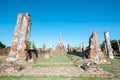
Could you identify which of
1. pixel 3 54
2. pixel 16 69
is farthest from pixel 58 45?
pixel 16 69

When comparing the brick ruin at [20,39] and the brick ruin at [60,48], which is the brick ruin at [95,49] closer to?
the brick ruin at [20,39]

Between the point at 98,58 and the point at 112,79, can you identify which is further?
the point at 98,58

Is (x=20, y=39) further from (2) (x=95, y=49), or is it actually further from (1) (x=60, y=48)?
(1) (x=60, y=48)

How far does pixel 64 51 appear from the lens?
→ 5144 cm

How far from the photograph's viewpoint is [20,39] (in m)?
14.8

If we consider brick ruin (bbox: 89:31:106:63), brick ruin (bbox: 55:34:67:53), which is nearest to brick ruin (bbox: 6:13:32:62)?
brick ruin (bbox: 89:31:106:63)

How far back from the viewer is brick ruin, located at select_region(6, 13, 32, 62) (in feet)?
45.8

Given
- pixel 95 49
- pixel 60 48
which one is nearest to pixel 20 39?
pixel 95 49

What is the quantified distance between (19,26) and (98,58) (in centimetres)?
1081

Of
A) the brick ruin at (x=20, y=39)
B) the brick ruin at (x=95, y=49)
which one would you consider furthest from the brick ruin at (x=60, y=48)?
the brick ruin at (x=20, y=39)

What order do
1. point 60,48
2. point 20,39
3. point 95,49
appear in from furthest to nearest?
point 60,48
point 95,49
point 20,39

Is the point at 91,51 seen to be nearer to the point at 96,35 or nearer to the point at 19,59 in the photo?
the point at 96,35

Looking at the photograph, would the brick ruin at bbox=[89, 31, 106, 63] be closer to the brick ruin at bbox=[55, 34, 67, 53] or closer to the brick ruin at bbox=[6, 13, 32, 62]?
the brick ruin at bbox=[6, 13, 32, 62]

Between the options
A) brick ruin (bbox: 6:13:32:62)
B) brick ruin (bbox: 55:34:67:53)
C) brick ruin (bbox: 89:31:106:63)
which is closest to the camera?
brick ruin (bbox: 6:13:32:62)
